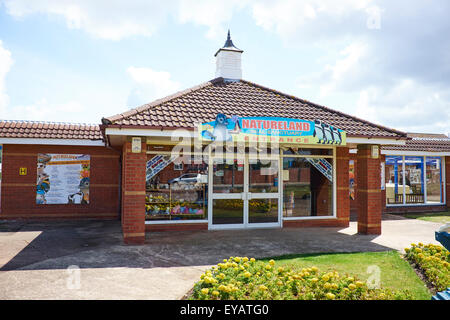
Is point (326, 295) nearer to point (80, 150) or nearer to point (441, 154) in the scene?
point (80, 150)

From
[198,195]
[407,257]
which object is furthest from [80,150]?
[407,257]

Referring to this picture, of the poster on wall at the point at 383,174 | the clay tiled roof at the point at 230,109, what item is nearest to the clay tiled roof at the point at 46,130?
the clay tiled roof at the point at 230,109

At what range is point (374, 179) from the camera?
33.0ft

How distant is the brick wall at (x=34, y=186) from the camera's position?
12.4 metres

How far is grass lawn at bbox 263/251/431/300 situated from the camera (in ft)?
17.6

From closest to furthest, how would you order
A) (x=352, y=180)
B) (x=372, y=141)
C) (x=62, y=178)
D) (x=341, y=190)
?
(x=372, y=141) < (x=341, y=190) < (x=62, y=178) < (x=352, y=180)

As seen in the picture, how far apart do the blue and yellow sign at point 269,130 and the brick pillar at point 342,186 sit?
2428mm

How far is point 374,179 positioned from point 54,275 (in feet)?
27.7

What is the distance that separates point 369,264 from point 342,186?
520 centimetres

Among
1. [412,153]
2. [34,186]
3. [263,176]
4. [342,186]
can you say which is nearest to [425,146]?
[412,153]

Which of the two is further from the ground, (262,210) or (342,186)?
(342,186)

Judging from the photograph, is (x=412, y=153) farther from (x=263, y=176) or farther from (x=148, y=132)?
(x=148, y=132)

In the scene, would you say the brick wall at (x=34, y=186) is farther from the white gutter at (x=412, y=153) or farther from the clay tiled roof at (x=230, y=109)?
the white gutter at (x=412, y=153)

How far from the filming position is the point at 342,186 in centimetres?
1152
